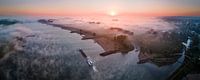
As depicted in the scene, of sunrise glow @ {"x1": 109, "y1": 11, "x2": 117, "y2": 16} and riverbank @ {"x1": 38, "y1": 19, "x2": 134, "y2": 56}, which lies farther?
sunrise glow @ {"x1": 109, "y1": 11, "x2": 117, "y2": 16}

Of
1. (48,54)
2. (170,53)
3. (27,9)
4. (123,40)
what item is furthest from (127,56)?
(27,9)

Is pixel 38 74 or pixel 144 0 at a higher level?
pixel 144 0

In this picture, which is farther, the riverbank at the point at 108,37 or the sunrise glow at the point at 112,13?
the sunrise glow at the point at 112,13

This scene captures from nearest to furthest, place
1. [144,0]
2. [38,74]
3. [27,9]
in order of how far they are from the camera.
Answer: [38,74] < [27,9] < [144,0]

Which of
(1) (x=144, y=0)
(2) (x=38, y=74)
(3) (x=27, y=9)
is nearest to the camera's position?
(2) (x=38, y=74)

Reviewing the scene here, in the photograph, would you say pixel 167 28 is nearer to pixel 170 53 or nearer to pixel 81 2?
pixel 170 53

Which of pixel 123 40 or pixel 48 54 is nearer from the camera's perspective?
pixel 48 54

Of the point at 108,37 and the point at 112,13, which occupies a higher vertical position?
the point at 112,13

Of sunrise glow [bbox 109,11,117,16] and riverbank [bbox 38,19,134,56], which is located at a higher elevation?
sunrise glow [bbox 109,11,117,16]

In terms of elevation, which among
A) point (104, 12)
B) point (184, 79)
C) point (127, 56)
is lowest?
point (184, 79)

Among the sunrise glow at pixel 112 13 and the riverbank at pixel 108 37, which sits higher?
the sunrise glow at pixel 112 13
